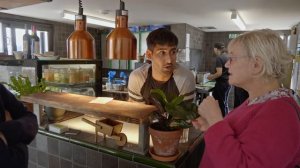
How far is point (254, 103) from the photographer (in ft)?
3.05

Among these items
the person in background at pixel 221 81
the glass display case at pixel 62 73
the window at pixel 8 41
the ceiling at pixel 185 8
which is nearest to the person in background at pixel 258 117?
the glass display case at pixel 62 73

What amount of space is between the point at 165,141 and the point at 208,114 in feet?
A: 1.05

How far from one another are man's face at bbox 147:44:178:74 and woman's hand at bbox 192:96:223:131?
736 millimetres

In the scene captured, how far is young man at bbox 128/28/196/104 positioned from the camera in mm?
1705

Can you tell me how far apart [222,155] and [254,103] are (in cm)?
27

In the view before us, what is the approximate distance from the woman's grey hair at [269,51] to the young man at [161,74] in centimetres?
80

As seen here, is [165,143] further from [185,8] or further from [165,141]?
A: [185,8]

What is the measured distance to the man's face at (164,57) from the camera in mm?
1694

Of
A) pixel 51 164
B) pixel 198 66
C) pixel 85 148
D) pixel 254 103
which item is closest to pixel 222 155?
pixel 254 103

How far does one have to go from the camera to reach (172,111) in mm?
1095

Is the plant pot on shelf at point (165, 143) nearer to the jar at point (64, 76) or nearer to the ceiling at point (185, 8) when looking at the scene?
the jar at point (64, 76)

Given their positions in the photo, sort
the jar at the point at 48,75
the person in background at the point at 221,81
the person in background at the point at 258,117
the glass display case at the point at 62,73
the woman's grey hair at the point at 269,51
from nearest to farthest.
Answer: the person in background at the point at 258,117
the woman's grey hair at the point at 269,51
the glass display case at the point at 62,73
the jar at the point at 48,75
the person in background at the point at 221,81

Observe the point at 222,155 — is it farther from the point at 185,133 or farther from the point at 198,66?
the point at 198,66

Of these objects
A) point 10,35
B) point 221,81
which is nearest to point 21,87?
point 221,81
